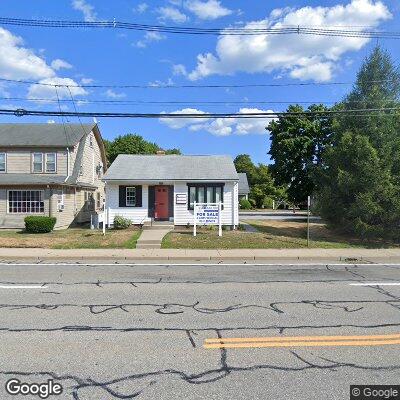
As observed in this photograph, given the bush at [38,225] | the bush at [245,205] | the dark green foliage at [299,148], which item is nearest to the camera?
the bush at [38,225]

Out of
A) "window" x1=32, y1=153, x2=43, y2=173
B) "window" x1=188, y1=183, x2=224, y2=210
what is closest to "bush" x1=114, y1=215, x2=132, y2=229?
"window" x1=188, y1=183, x2=224, y2=210

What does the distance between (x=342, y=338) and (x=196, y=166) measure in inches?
722

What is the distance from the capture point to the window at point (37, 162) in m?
25.1

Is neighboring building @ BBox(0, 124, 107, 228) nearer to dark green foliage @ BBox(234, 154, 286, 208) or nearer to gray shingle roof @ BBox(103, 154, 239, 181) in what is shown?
gray shingle roof @ BBox(103, 154, 239, 181)

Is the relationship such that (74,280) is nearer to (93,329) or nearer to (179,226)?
(93,329)

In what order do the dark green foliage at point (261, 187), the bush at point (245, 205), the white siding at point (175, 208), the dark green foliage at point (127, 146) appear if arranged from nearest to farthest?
the white siding at point (175, 208)
the bush at point (245, 205)
the dark green foliage at point (261, 187)
the dark green foliage at point (127, 146)

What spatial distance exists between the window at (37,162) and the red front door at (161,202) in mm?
8906

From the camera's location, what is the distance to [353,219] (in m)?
16.9

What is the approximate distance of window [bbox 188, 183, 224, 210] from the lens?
21.3 meters

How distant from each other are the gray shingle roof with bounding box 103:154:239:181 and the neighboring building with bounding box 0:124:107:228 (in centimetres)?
376

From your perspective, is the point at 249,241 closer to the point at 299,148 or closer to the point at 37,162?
the point at 37,162

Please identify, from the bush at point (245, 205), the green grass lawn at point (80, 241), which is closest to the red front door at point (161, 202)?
the green grass lawn at point (80, 241)

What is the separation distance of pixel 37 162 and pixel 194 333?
22858mm

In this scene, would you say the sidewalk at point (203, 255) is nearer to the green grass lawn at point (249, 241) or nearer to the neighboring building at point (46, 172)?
the green grass lawn at point (249, 241)
